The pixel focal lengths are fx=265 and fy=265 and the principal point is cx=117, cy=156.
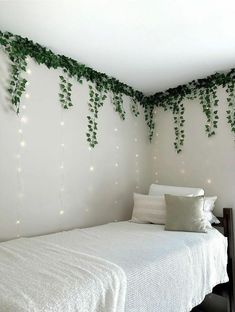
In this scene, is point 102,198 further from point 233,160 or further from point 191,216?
point 233,160

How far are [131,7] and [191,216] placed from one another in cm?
179

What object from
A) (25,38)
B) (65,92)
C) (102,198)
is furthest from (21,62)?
(102,198)

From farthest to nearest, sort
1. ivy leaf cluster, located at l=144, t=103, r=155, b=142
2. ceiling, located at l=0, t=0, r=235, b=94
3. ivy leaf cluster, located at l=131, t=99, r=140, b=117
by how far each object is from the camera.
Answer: ivy leaf cluster, located at l=144, t=103, r=155, b=142 → ivy leaf cluster, located at l=131, t=99, r=140, b=117 → ceiling, located at l=0, t=0, r=235, b=94

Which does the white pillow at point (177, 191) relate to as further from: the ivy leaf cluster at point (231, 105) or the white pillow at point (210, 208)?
the ivy leaf cluster at point (231, 105)

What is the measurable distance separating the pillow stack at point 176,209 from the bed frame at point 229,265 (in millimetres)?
130

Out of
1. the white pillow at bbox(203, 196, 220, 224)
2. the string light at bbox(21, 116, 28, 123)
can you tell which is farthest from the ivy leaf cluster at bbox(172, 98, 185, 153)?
the string light at bbox(21, 116, 28, 123)

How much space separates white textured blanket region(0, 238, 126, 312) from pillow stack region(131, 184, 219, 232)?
111cm

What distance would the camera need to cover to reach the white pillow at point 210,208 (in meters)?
2.69

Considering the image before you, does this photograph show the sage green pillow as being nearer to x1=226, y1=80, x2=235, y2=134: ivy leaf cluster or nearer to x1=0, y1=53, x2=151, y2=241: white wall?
x1=0, y1=53, x2=151, y2=241: white wall

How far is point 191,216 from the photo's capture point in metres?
2.42

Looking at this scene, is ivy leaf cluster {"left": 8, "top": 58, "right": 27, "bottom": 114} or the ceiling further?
ivy leaf cluster {"left": 8, "top": 58, "right": 27, "bottom": 114}

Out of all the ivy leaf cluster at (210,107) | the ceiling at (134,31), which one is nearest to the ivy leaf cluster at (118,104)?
the ceiling at (134,31)

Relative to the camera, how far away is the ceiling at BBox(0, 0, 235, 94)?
186cm

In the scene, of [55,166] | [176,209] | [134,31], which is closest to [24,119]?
[55,166]
